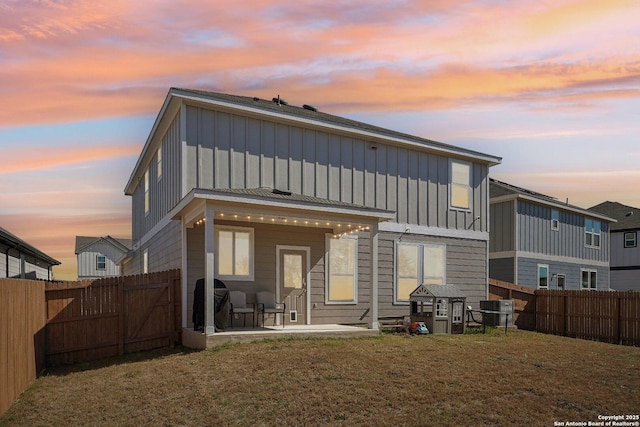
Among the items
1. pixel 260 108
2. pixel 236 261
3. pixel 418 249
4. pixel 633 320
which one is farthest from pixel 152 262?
pixel 633 320

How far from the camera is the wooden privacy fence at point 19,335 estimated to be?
Result: 9297 mm

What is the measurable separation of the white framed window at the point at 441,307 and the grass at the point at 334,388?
3.09 metres

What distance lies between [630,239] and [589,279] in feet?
28.4

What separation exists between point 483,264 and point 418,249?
3225 millimetres

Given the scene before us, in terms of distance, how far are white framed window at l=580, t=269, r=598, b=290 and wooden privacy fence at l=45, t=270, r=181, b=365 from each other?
24974mm

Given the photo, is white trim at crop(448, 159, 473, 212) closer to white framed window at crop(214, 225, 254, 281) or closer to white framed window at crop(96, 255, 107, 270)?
white framed window at crop(214, 225, 254, 281)

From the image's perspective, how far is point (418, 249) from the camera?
65.2 ft

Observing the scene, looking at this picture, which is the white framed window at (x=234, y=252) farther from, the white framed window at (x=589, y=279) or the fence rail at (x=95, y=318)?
the white framed window at (x=589, y=279)

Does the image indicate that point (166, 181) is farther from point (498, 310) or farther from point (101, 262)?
point (101, 262)

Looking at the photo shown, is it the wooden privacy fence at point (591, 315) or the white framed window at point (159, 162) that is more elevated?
the white framed window at point (159, 162)

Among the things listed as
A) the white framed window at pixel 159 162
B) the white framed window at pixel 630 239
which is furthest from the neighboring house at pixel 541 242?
the white framed window at pixel 159 162

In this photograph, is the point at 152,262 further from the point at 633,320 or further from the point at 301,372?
the point at 633,320

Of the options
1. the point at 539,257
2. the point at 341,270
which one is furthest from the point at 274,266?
the point at 539,257

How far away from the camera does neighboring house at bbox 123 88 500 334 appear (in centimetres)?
1535
